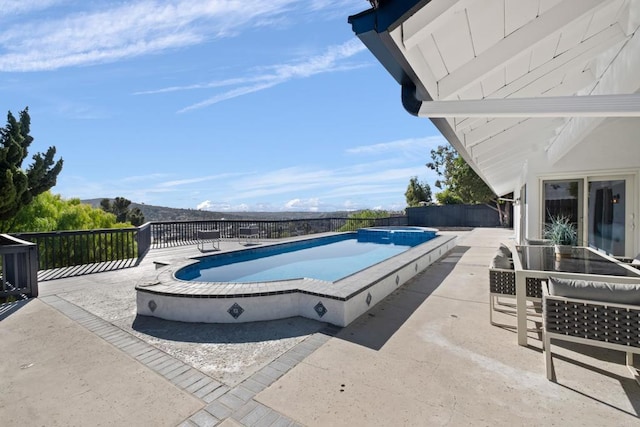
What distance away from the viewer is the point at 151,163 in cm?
2870

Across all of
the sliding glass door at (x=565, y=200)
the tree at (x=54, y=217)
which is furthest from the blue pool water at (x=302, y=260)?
the tree at (x=54, y=217)

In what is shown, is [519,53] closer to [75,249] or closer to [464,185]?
[75,249]

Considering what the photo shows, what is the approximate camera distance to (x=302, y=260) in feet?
28.8

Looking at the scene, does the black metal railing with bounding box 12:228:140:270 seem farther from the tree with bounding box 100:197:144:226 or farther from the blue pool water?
the tree with bounding box 100:197:144:226

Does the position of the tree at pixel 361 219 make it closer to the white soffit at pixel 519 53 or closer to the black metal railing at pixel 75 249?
the black metal railing at pixel 75 249


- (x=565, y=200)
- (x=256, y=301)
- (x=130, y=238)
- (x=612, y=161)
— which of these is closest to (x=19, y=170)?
(x=130, y=238)

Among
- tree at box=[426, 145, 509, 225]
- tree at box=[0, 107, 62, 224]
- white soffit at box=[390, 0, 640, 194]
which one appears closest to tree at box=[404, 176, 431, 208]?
tree at box=[426, 145, 509, 225]

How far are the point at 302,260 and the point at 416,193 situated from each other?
22683 mm

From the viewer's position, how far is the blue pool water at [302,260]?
654cm

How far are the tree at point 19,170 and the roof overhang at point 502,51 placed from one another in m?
10.8

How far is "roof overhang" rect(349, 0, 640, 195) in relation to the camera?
182 centimetres

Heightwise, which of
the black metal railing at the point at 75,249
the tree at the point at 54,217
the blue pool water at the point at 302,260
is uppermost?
the tree at the point at 54,217

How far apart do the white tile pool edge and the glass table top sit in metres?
2.03

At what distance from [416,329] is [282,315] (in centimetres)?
165
